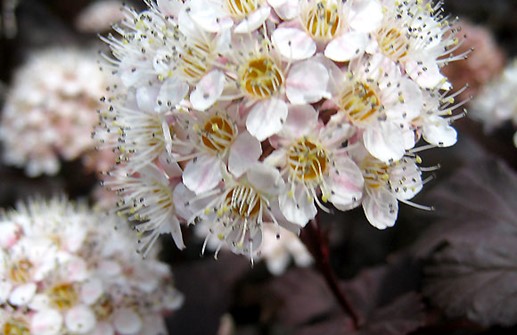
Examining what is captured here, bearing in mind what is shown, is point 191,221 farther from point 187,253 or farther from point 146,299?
point 187,253

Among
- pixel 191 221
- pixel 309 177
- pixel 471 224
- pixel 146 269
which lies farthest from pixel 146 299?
pixel 471 224

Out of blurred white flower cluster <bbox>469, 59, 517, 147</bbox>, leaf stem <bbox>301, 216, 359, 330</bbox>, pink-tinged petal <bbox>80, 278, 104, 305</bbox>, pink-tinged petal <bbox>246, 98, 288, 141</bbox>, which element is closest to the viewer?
pink-tinged petal <bbox>246, 98, 288, 141</bbox>


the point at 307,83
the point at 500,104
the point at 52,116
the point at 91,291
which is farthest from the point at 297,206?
the point at 52,116

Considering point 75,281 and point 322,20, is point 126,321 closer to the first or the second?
point 75,281

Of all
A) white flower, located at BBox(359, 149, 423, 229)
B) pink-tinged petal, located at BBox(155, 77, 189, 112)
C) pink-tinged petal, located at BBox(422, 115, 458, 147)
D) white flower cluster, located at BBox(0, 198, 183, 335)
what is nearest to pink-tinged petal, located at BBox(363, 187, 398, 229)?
white flower, located at BBox(359, 149, 423, 229)

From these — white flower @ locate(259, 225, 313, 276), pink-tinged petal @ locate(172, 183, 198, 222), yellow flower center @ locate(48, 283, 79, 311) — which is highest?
pink-tinged petal @ locate(172, 183, 198, 222)

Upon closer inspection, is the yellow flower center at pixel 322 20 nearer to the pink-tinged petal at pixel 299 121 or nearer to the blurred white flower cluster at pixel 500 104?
the pink-tinged petal at pixel 299 121

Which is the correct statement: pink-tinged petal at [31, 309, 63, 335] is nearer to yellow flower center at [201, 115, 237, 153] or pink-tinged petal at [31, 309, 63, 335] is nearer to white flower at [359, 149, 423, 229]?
yellow flower center at [201, 115, 237, 153]

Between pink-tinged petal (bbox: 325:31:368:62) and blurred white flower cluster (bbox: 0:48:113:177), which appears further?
blurred white flower cluster (bbox: 0:48:113:177)
